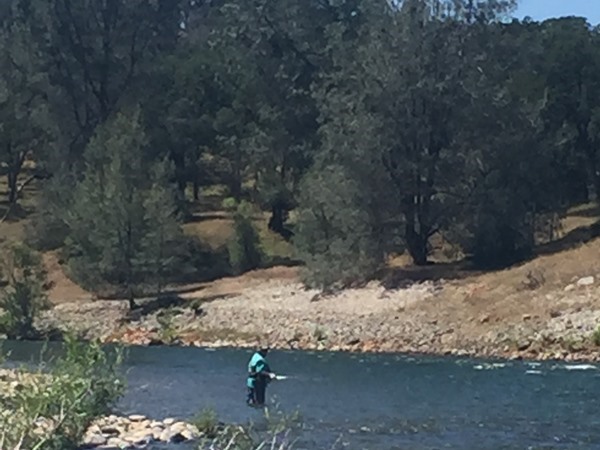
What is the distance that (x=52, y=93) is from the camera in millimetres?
82500

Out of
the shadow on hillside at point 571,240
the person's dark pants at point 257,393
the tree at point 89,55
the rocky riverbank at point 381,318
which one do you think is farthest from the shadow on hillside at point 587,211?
the person's dark pants at point 257,393

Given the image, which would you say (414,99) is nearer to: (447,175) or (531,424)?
(447,175)

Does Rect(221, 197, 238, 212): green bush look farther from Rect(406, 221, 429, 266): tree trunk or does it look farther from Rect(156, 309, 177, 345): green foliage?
Rect(156, 309, 177, 345): green foliage

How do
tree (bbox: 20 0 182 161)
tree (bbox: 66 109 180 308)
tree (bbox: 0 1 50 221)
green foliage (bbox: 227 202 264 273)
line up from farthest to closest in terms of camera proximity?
tree (bbox: 0 1 50 221)
tree (bbox: 20 0 182 161)
green foliage (bbox: 227 202 264 273)
tree (bbox: 66 109 180 308)

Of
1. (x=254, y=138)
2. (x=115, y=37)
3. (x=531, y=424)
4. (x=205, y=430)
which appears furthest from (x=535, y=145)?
(x=205, y=430)

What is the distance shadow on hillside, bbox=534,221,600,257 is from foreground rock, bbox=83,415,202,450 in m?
36.8

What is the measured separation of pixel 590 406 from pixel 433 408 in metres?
4.09

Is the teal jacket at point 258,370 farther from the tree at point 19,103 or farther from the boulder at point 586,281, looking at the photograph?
the tree at point 19,103

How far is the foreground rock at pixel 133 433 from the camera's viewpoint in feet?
82.6

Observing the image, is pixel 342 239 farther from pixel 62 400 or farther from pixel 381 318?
pixel 62 400

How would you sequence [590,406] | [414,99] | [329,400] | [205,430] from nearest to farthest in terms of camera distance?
[205,430] → [590,406] → [329,400] → [414,99]

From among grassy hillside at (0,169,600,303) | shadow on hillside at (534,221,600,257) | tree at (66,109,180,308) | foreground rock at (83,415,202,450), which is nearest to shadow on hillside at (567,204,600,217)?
grassy hillside at (0,169,600,303)

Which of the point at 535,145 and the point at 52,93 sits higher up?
the point at 52,93

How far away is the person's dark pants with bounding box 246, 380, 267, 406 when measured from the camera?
33.1 metres
